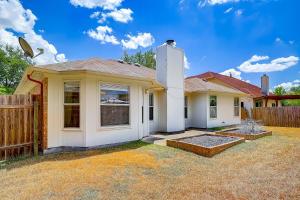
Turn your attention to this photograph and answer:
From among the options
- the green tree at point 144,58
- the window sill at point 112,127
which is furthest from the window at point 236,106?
the green tree at point 144,58

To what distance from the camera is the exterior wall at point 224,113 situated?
1697 cm

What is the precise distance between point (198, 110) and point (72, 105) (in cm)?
1041

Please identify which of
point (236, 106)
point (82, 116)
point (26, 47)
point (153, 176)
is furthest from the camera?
point (236, 106)

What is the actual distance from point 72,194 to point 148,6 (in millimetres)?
12654

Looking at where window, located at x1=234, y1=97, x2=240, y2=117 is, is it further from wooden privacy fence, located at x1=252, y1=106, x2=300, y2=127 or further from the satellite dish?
the satellite dish

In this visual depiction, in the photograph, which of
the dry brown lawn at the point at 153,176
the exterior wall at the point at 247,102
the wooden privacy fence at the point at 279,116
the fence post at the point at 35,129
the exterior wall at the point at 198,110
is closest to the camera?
the dry brown lawn at the point at 153,176

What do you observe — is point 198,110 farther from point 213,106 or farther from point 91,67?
point 91,67

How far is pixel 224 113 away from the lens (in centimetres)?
1811

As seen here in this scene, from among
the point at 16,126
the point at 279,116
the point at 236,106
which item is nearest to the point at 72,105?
the point at 16,126

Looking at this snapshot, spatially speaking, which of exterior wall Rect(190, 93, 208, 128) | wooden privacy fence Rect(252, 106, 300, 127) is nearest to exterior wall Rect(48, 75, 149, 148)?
exterior wall Rect(190, 93, 208, 128)

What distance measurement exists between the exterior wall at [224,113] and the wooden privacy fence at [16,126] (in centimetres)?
1216

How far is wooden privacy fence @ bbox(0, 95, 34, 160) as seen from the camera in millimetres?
7078

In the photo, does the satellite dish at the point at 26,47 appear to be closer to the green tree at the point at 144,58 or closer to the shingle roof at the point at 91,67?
the shingle roof at the point at 91,67

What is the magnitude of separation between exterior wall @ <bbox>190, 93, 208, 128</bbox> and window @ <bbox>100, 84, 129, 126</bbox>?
8.03m
